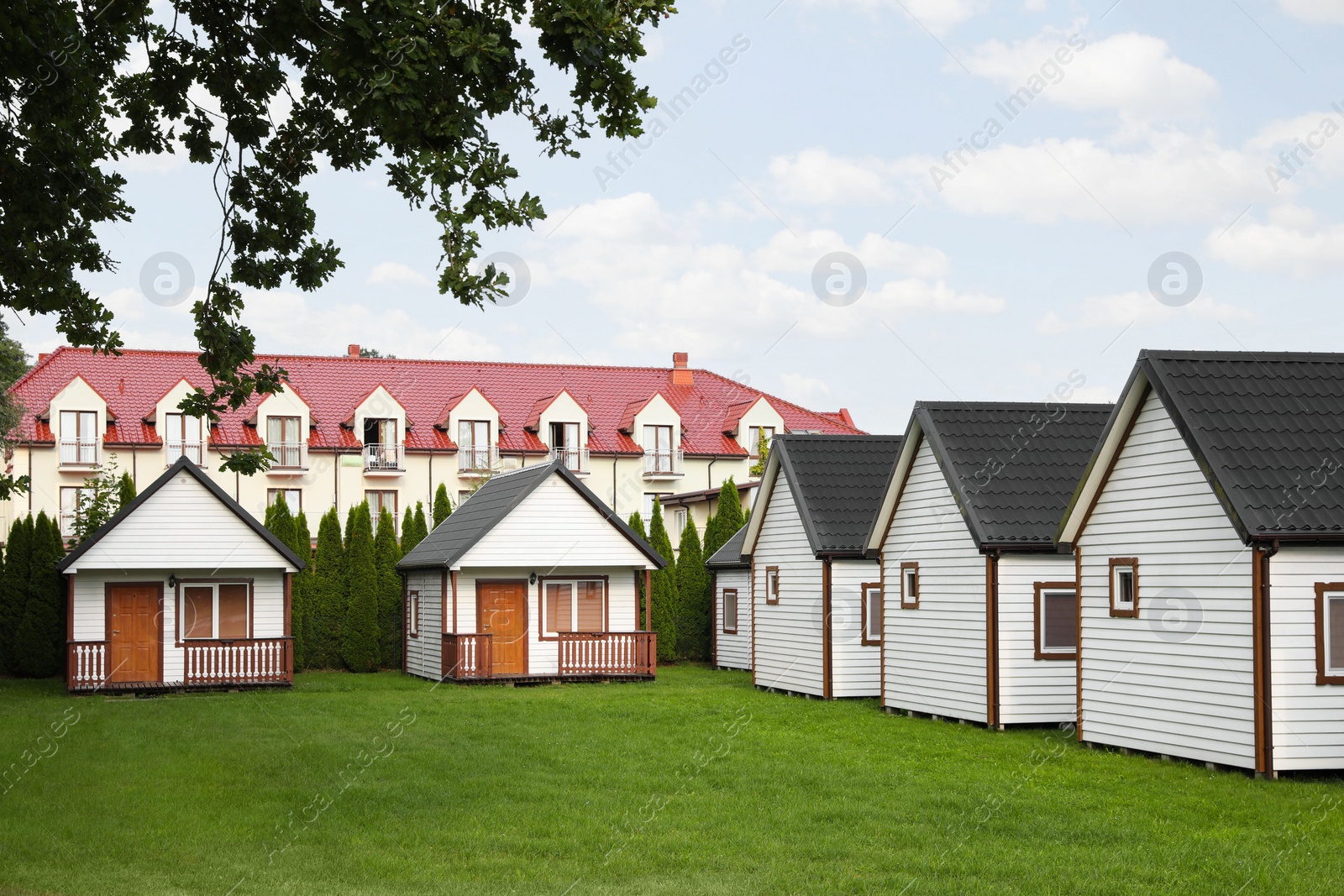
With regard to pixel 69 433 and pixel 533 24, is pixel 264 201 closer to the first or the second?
pixel 533 24

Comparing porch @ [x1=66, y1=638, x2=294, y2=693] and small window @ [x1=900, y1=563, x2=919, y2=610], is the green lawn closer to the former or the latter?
small window @ [x1=900, y1=563, x2=919, y2=610]

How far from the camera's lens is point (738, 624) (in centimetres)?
3275

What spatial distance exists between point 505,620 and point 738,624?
611 cm

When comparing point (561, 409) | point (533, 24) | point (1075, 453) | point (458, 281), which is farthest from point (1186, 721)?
point (561, 409)

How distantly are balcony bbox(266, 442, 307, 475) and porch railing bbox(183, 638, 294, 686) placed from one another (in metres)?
20.5

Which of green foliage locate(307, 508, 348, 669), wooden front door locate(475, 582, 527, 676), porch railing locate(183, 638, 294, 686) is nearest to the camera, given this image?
porch railing locate(183, 638, 294, 686)

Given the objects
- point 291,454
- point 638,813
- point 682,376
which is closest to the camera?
point 638,813

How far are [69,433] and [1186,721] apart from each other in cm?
4023

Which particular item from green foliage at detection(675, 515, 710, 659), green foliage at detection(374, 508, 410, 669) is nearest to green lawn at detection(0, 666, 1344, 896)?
green foliage at detection(374, 508, 410, 669)

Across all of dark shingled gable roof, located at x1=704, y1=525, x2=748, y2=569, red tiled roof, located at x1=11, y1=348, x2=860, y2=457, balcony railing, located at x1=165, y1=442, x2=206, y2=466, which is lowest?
dark shingled gable roof, located at x1=704, y1=525, x2=748, y2=569

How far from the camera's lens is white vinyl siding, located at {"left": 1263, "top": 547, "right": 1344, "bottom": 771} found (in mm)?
14281

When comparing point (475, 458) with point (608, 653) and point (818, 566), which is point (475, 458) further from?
point (818, 566)

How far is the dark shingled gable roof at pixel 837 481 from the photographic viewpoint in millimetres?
24656

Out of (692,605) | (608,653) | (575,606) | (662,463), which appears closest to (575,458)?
(662,463)
